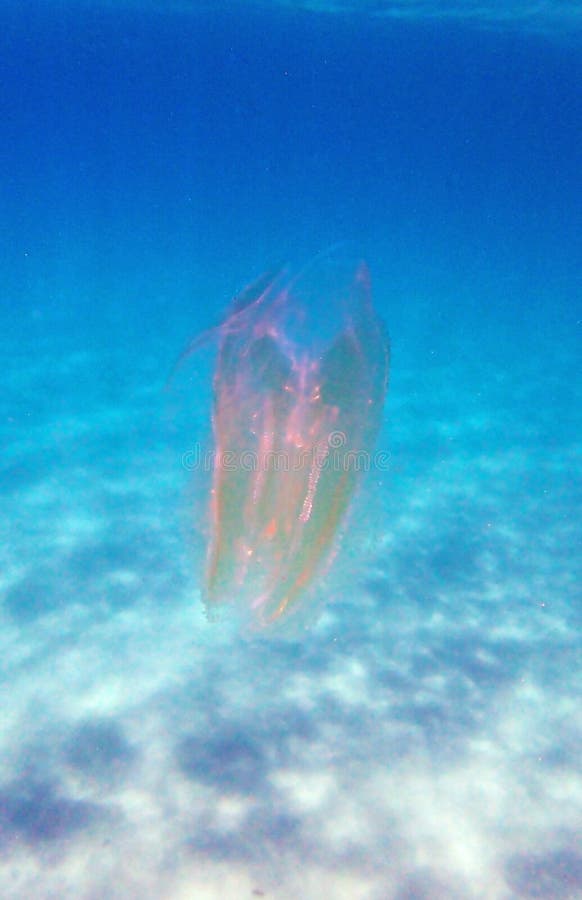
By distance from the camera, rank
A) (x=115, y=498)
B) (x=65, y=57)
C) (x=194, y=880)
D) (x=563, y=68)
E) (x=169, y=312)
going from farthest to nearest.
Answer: (x=65, y=57) < (x=563, y=68) < (x=169, y=312) < (x=115, y=498) < (x=194, y=880)

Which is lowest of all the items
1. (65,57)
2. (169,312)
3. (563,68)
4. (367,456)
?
(367,456)

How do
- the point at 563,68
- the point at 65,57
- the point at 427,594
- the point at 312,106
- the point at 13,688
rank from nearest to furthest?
the point at 13,688, the point at 427,594, the point at 563,68, the point at 65,57, the point at 312,106

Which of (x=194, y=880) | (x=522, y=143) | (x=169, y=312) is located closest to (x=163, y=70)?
(x=169, y=312)

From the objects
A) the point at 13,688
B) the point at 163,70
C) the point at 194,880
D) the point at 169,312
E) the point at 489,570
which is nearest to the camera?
the point at 194,880

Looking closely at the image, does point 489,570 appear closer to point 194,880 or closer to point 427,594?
point 427,594

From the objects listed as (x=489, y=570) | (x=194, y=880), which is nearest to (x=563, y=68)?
(x=489, y=570)

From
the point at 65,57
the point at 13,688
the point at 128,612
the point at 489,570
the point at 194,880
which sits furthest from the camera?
the point at 65,57

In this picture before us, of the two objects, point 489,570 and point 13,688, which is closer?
point 13,688

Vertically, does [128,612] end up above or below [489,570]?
below

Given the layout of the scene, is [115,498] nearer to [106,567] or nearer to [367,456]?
[106,567]
